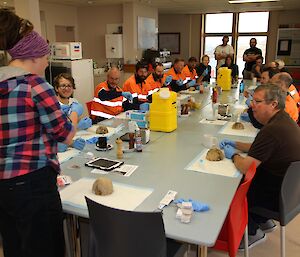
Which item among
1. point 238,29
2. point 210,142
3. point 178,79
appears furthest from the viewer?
point 238,29

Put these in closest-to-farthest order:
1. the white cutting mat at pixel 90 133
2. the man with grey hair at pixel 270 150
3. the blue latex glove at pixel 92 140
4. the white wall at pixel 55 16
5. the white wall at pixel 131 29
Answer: the man with grey hair at pixel 270 150
the blue latex glove at pixel 92 140
the white cutting mat at pixel 90 133
the white wall at pixel 55 16
the white wall at pixel 131 29

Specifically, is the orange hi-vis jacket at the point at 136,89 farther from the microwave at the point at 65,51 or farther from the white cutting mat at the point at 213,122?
the microwave at the point at 65,51

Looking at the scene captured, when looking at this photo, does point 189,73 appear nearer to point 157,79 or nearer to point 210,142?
point 157,79

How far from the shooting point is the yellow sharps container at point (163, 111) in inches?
108

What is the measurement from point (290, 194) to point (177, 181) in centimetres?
69

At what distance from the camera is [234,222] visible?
1.58m

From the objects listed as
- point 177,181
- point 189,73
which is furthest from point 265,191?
point 189,73

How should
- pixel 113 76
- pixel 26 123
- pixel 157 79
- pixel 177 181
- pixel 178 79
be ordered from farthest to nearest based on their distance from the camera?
pixel 178 79, pixel 157 79, pixel 113 76, pixel 177 181, pixel 26 123

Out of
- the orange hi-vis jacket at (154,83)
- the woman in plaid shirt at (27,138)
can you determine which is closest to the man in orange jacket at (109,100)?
the orange hi-vis jacket at (154,83)

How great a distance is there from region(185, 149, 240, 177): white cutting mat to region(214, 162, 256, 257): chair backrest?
0.76 feet

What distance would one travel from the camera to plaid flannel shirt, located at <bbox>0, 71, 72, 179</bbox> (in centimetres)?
118

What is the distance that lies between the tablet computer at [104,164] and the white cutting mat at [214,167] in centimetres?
45

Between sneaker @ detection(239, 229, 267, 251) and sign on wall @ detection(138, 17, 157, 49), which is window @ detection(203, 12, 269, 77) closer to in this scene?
sign on wall @ detection(138, 17, 157, 49)

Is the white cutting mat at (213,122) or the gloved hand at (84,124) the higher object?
the gloved hand at (84,124)
